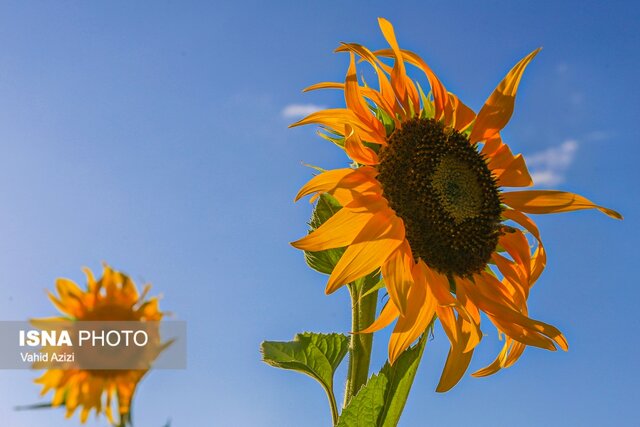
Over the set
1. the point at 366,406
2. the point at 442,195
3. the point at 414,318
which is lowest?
the point at 366,406

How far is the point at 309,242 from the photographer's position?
2.14 m

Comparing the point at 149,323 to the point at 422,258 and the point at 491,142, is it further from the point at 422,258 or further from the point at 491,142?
the point at 491,142

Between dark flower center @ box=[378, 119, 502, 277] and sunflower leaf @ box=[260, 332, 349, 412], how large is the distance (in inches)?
16.4

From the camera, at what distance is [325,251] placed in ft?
8.23

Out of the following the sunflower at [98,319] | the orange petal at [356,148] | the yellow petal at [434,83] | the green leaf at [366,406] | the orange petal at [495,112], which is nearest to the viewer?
the sunflower at [98,319]

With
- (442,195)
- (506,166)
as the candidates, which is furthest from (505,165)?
(442,195)

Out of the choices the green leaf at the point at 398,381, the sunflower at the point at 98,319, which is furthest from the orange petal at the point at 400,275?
the sunflower at the point at 98,319

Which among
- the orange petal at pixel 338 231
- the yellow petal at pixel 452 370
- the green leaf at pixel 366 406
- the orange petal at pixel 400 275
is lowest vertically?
the green leaf at pixel 366 406

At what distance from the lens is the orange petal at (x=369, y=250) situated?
7.20 ft

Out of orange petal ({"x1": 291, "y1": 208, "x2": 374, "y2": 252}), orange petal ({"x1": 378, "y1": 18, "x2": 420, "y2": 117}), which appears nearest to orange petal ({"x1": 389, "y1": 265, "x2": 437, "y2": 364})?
orange petal ({"x1": 291, "y1": 208, "x2": 374, "y2": 252})

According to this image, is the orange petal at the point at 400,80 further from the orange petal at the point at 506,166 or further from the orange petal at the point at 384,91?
the orange petal at the point at 506,166

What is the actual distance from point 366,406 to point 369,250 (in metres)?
0.48

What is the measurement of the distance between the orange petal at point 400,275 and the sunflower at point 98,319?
98 cm

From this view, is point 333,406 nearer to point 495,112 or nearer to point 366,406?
point 366,406
